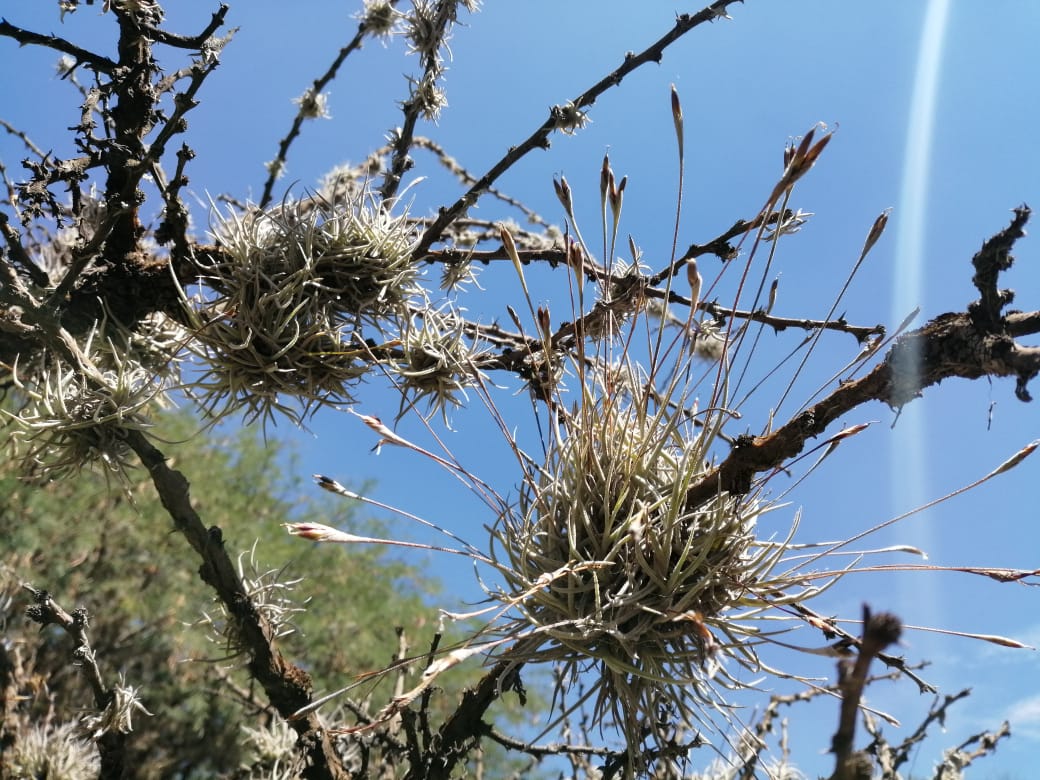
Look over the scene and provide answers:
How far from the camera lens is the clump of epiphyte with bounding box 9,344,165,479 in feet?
4.57

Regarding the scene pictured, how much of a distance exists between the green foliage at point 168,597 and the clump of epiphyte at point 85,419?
8.21ft

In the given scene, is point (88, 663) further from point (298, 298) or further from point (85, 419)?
point (298, 298)

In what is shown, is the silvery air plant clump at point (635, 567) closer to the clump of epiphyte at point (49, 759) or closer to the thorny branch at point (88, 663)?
the thorny branch at point (88, 663)

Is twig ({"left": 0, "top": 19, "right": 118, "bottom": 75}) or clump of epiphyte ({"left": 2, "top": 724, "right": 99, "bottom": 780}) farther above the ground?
twig ({"left": 0, "top": 19, "right": 118, "bottom": 75})

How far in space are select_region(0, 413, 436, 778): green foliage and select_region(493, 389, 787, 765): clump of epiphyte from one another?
307cm

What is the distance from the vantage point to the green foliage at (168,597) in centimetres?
422

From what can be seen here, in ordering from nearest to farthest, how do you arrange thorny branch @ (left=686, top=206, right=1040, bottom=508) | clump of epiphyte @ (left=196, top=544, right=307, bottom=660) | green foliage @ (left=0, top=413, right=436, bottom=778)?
thorny branch @ (left=686, top=206, right=1040, bottom=508) < clump of epiphyte @ (left=196, top=544, right=307, bottom=660) < green foliage @ (left=0, top=413, right=436, bottom=778)

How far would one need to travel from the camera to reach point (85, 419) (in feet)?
4.65

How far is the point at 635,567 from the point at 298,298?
76 cm

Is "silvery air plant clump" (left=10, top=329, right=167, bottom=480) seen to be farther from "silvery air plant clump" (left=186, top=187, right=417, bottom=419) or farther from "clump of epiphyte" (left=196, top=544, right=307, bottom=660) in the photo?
"clump of epiphyte" (left=196, top=544, right=307, bottom=660)

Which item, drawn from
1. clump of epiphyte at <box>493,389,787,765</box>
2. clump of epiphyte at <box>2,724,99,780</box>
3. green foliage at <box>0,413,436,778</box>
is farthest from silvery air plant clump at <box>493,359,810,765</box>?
green foliage at <box>0,413,436,778</box>

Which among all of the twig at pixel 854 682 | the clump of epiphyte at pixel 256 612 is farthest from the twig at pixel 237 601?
the twig at pixel 854 682

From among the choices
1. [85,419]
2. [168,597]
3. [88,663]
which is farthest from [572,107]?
[168,597]

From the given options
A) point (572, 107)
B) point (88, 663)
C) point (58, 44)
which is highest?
point (572, 107)
